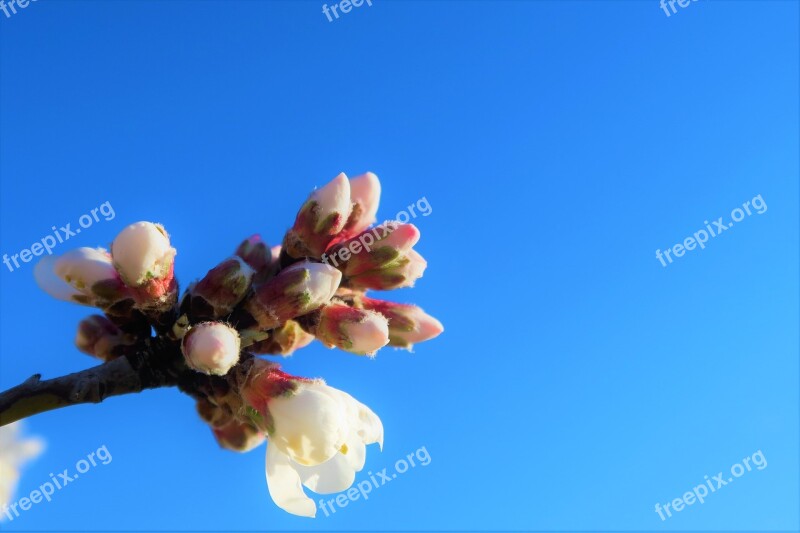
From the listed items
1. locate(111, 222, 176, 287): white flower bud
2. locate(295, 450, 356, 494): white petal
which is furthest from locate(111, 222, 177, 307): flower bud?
locate(295, 450, 356, 494): white petal

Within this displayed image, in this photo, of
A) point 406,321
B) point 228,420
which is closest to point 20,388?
point 228,420

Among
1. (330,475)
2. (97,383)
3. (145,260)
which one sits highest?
(145,260)

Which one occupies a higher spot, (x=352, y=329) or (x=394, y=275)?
(x=394, y=275)

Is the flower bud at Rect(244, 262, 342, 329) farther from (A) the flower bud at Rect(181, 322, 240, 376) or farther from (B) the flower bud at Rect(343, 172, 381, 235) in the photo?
(B) the flower bud at Rect(343, 172, 381, 235)

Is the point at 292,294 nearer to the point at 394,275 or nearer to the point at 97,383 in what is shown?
the point at 394,275

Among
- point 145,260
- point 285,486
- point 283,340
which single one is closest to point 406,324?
point 283,340

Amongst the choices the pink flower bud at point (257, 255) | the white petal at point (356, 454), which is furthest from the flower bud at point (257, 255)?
the white petal at point (356, 454)

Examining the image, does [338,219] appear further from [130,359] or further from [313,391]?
[130,359]

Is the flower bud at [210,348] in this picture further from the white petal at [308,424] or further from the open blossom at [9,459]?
the open blossom at [9,459]

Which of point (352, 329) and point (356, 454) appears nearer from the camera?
point (352, 329)
